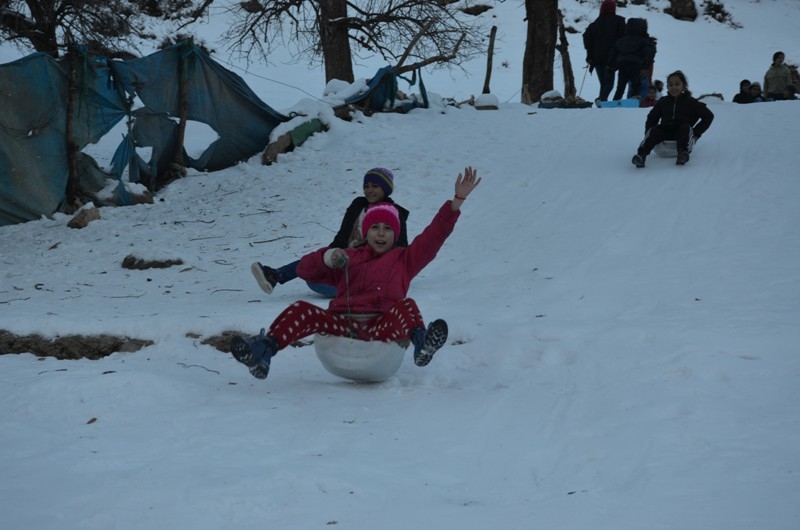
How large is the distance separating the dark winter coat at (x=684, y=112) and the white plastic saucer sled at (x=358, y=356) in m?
6.04

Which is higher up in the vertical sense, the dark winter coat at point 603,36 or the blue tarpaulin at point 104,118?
the dark winter coat at point 603,36

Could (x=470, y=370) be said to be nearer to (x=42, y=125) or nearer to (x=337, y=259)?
(x=337, y=259)

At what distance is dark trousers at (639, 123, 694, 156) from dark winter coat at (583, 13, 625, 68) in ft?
15.1

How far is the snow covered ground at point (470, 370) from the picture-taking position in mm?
2969

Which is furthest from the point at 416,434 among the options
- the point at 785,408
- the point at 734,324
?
the point at 734,324

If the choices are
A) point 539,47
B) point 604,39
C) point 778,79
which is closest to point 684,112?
point 604,39

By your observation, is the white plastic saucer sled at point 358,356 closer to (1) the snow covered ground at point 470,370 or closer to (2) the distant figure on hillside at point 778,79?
(1) the snow covered ground at point 470,370

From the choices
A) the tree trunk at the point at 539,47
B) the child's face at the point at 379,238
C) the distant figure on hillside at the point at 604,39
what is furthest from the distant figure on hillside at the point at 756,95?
the child's face at the point at 379,238

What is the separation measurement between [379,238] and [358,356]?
715 mm

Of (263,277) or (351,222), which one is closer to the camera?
(263,277)

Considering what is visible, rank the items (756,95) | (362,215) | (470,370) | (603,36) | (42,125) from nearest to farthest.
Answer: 1. (470,370)
2. (362,215)
3. (42,125)
4. (603,36)
5. (756,95)

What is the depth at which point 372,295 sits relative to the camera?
4.60m

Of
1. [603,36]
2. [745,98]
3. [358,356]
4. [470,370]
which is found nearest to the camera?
[358,356]

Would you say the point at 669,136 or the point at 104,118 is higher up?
the point at 104,118
